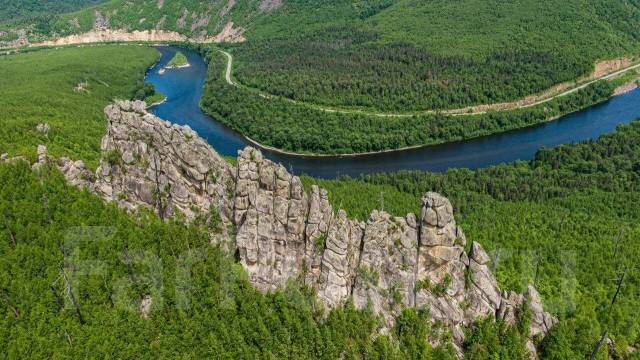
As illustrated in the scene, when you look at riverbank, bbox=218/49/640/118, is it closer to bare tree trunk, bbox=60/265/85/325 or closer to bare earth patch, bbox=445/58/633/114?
bare earth patch, bbox=445/58/633/114

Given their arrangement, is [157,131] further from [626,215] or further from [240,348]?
[626,215]

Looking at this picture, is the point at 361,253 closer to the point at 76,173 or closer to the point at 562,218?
the point at 76,173

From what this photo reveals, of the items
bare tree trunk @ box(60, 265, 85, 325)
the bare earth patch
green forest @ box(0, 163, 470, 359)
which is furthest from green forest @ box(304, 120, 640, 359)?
bare tree trunk @ box(60, 265, 85, 325)

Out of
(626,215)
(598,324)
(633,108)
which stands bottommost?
(633,108)

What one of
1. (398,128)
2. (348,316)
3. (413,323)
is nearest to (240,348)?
(348,316)

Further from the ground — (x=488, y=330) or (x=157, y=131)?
(x=157, y=131)

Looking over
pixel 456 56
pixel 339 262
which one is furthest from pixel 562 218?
pixel 456 56

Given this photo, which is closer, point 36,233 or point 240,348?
point 240,348
